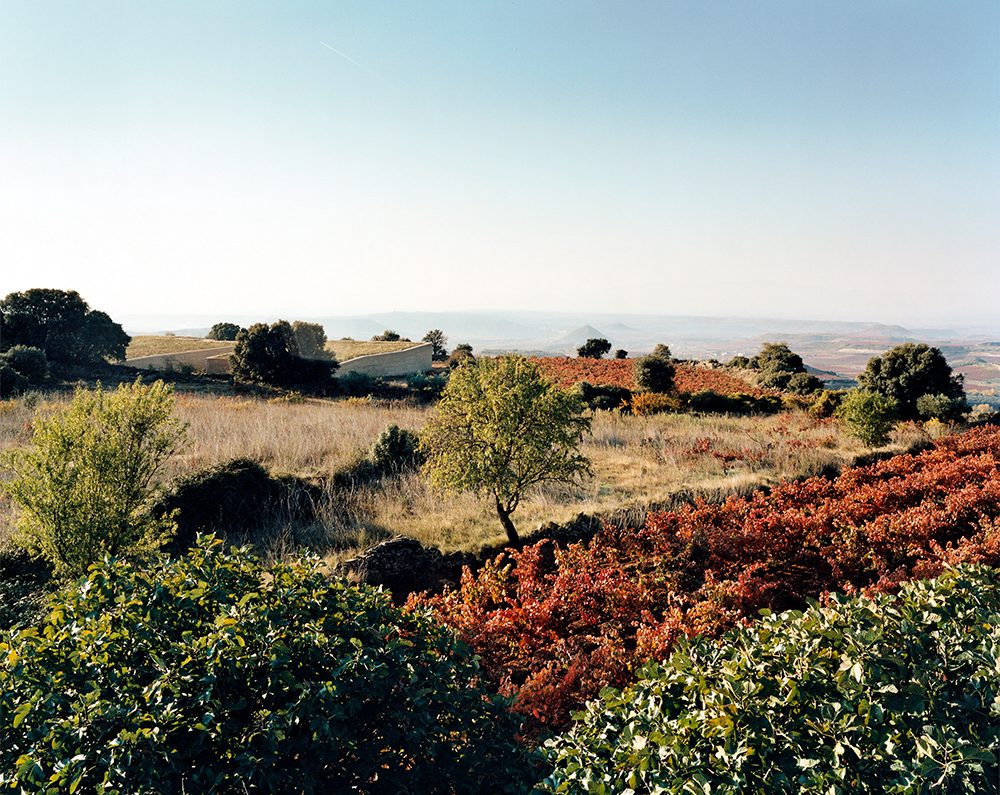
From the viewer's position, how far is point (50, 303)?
24891 mm

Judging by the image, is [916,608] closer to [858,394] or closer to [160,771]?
[160,771]

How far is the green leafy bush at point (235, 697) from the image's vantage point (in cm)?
184

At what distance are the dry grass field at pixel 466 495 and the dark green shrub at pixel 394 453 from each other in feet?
1.20

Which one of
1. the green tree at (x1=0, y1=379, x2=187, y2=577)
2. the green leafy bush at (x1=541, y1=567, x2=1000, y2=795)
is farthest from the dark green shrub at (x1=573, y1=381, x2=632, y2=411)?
the green leafy bush at (x1=541, y1=567, x2=1000, y2=795)

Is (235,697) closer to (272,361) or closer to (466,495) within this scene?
(466,495)

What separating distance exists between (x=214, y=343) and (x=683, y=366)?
32150mm

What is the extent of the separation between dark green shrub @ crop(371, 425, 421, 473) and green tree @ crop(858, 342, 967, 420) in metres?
16.5

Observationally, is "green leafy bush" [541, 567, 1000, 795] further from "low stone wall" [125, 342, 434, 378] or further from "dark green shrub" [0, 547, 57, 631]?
"low stone wall" [125, 342, 434, 378]

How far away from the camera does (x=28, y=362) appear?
68.5 ft

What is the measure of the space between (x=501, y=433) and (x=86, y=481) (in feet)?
14.6

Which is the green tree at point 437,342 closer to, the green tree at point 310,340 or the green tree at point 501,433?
the green tree at point 310,340

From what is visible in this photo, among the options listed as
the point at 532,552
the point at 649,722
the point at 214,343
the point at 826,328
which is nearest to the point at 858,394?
the point at 532,552

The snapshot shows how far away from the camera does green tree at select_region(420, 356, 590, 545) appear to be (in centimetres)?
697

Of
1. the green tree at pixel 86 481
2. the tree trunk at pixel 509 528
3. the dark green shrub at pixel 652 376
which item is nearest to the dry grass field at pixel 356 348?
the dark green shrub at pixel 652 376
